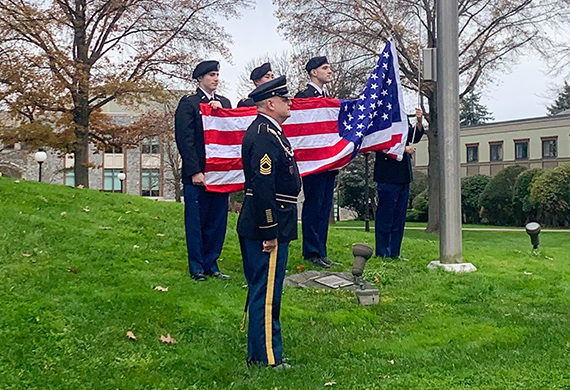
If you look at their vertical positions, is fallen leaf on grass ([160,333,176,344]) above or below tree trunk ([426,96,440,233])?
below

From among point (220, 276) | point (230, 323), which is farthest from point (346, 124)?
point (230, 323)

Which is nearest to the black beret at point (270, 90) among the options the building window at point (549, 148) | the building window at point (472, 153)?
the building window at point (549, 148)

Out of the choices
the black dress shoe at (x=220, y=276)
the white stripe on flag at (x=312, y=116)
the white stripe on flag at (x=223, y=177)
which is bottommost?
the black dress shoe at (x=220, y=276)

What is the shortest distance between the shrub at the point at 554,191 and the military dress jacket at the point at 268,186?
2959 centimetres

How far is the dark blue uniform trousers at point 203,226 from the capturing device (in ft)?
24.5

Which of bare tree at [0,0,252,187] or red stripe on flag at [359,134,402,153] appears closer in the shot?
red stripe on flag at [359,134,402,153]

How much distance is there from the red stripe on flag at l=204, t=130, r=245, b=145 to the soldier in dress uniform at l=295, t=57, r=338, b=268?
1191mm

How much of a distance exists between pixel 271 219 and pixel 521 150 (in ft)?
143

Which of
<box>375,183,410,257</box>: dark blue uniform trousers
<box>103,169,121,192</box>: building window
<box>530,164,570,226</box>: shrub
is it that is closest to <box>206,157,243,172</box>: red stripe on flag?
<box>375,183,410,257</box>: dark blue uniform trousers

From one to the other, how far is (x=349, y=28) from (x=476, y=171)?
85.7 ft

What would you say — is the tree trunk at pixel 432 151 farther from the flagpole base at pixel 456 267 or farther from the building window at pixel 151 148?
the building window at pixel 151 148

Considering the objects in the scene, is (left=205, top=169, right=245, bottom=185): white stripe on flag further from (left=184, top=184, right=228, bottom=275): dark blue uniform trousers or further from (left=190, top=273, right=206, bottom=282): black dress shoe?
(left=190, top=273, right=206, bottom=282): black dress shoe

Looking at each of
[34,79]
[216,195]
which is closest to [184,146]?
[216,195]

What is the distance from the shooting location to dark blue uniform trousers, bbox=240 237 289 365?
4.94 meters
